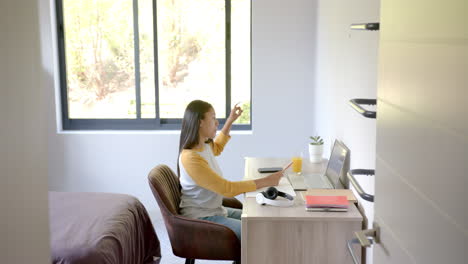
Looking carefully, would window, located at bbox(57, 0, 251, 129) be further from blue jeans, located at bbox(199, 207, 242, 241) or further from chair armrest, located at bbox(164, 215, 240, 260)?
chair armrest, located at bbox(164, 215, 240, 260)

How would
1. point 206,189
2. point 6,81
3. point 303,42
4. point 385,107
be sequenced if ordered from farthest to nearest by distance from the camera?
point 303,42 < point 206,189 < point 385,107 < point 6,81

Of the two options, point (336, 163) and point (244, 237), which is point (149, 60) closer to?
point (336, 163)

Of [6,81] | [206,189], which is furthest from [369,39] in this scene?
[6,81]

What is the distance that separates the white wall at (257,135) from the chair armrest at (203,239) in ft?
6.13

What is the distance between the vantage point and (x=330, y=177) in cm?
297

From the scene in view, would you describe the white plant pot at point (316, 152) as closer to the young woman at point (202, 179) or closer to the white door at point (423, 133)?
the young woman at point (202, 179)

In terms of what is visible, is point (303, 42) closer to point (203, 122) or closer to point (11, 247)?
point (203, 122)

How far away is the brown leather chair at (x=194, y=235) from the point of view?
8.53 ft

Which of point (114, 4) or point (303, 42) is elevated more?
point (114, 4)

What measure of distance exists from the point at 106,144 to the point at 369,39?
2.79 m

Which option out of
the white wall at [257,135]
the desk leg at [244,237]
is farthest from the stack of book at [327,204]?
the white wall at [257,135]

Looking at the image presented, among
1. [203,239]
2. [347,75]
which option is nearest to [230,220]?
[203,239]

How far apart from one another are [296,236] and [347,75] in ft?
3.06

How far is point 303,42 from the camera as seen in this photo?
4.40m
